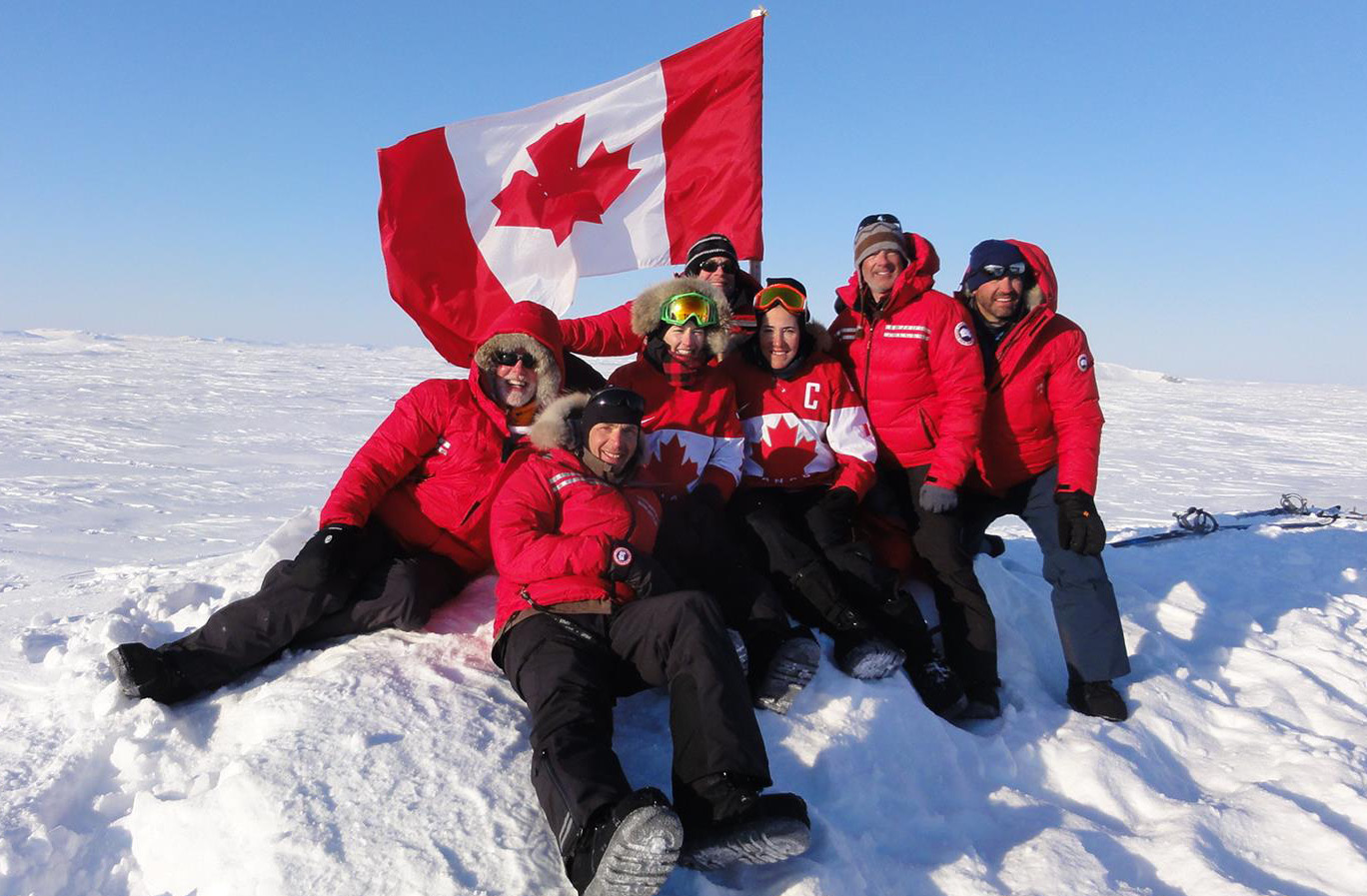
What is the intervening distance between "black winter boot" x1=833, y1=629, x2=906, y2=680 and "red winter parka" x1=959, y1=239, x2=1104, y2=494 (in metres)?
1.32

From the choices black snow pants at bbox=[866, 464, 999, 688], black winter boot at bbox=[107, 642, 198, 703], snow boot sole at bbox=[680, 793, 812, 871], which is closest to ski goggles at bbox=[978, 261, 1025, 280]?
black snow pants at bbox=[866, 464, 999, 688]

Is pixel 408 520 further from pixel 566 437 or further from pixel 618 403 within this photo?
pixel 618 403

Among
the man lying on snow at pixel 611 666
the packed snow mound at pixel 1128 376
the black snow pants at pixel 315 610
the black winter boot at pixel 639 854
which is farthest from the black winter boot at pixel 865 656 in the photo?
the packed snow mound at pixel 1128 376

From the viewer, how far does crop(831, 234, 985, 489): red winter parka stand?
4.02 m

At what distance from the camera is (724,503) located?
404cm

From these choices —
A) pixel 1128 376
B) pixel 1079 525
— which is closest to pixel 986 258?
pixel 1079 525

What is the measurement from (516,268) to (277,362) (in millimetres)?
36908

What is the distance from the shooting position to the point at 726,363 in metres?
4.40

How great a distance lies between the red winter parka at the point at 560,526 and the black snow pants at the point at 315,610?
0.54 metres

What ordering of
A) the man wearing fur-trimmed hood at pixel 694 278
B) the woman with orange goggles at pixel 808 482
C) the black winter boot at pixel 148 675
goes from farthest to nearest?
the man wearing fur-trimmed hood at pixel 694 278, the woman with orange goggles at pixel 808 482, the black winter boot at pixel 148 675

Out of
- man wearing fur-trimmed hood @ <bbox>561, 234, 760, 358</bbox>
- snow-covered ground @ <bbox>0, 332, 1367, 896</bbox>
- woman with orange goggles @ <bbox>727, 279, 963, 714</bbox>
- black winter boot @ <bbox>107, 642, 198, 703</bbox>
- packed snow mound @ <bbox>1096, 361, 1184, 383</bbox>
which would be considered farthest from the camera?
packed snow mound @ <bbox>1096, 361, 1184, 383</bbox>

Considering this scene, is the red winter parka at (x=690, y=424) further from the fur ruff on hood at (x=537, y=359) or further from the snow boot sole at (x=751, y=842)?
the snow boot sole at (x=751, y=842)

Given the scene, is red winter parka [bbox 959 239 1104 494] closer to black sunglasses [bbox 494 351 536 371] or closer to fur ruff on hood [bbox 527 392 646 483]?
fur ruff on hood [bbox 527 392 646 483]

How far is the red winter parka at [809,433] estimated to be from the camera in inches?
165
